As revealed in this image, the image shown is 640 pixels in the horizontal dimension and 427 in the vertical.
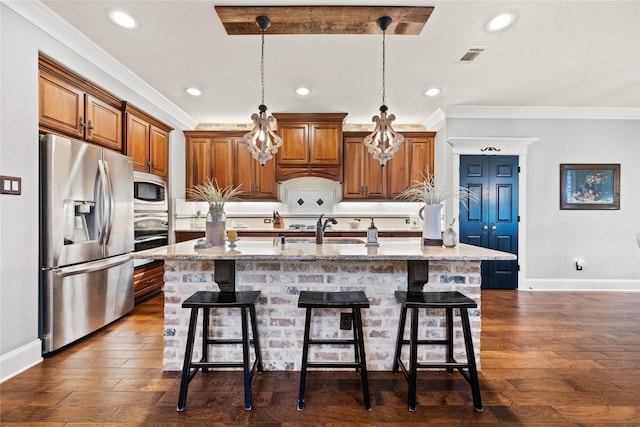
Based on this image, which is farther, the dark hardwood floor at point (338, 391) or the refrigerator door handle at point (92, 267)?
the refrigerator door handle at point (92, 267)

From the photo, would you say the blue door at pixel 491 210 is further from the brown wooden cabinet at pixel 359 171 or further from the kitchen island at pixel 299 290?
the kitchen island at pixel 299 290

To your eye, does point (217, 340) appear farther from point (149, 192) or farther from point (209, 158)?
point (209, 158)

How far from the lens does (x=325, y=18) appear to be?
237cm

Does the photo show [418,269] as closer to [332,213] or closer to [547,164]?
[332,213]

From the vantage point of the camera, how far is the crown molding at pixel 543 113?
448 cm

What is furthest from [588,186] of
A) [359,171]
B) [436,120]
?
[359,171]

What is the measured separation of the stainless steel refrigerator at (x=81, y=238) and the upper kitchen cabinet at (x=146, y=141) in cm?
51

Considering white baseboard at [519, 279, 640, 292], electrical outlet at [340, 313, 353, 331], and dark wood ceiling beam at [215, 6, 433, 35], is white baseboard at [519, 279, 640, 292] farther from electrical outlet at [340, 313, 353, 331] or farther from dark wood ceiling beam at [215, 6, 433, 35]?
dark wood ceiling beam at [215, 6, 433, 35]

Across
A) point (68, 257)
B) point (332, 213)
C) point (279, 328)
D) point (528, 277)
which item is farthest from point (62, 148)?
point (528, 277)

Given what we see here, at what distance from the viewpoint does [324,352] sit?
2.24 m

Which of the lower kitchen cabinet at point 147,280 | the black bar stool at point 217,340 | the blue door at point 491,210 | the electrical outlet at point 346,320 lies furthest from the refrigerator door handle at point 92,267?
the blue door at point 491,210

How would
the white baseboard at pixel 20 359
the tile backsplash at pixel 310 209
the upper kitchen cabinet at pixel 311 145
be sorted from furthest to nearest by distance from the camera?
the tile backsplash at pixel 310 209 → the upper kitchen cabinet at pixel 311 145 → the white baseboard at pixel 20 359

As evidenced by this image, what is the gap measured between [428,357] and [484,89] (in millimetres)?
3175

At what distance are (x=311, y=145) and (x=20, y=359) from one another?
382cm
